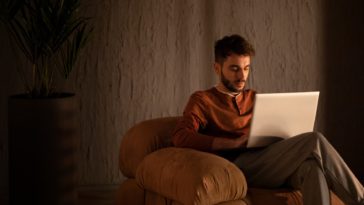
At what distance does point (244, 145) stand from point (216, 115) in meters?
0.21

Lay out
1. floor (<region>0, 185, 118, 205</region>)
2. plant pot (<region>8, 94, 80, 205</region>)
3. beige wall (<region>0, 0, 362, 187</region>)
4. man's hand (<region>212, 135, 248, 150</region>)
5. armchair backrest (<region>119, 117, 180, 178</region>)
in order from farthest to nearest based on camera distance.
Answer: beige wall (<region>0, 0, 362, 187</region>), floor (<region>0, 185, 118, 205</region>), plant pot (<region>8, 94, 80, 205</region>), armchair backrest (<region>119, 117, 180, 178</region>), man's hand (<region>212, 135, 248, 150</region>)

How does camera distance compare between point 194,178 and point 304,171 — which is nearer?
point 194,178

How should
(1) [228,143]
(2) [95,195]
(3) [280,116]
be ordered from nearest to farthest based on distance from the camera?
(3) [280,116], (1) [228,143], (2) [95,195]

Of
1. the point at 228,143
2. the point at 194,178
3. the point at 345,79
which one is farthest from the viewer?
the point at 345,79

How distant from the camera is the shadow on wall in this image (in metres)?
4.53

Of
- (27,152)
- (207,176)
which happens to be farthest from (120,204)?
(207,176)

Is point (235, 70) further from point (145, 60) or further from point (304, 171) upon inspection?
point (145, 60)

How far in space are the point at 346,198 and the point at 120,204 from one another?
1.15m

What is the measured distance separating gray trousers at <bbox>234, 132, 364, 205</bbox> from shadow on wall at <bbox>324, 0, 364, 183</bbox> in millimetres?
1761

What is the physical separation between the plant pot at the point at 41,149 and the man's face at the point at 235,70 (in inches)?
35.2

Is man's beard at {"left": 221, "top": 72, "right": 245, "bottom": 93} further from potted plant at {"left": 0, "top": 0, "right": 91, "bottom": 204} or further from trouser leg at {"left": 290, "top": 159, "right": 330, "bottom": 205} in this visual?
potted plant at {"left": 0, "top": 0, "right": 91, "bottom": 204}

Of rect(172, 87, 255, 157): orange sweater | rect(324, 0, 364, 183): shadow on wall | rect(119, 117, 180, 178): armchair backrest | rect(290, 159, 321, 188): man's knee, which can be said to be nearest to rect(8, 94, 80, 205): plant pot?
rect(119, 117, 180, 178): armchair backrest

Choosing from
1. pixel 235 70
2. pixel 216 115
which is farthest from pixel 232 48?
pixel 216 115

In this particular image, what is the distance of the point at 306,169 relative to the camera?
274 cm
